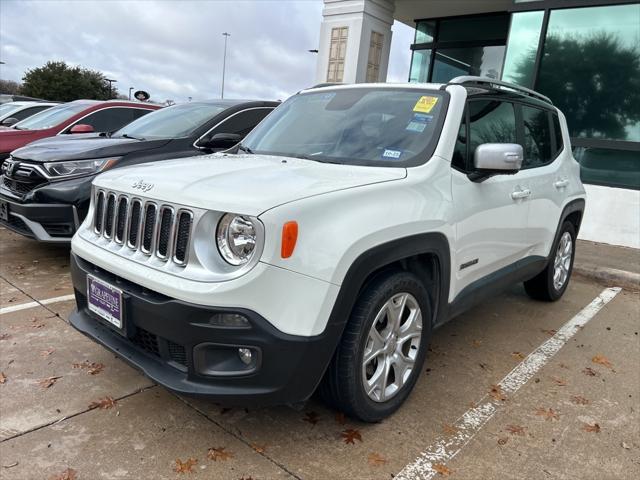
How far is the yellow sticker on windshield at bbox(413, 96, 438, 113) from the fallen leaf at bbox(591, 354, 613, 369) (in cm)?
221

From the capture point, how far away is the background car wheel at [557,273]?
15.7 ft

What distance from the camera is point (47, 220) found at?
4.64 metres

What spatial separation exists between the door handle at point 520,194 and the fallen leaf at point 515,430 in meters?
1.51

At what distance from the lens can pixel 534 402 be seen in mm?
3113

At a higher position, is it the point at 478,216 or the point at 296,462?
the point at 478,216

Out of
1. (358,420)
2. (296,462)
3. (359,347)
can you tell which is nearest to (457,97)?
(359,347)

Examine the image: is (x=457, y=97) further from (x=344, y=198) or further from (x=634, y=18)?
(x=634, y=18)

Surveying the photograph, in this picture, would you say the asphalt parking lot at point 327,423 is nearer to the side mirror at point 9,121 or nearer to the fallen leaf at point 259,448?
the fallen leaf at point 259,448

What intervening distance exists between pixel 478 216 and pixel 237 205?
5.43 ft

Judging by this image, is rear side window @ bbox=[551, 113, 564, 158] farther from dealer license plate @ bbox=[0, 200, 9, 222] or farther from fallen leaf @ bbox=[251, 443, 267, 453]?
dealer license plate @ bbox=[0, 200, 9, 222]

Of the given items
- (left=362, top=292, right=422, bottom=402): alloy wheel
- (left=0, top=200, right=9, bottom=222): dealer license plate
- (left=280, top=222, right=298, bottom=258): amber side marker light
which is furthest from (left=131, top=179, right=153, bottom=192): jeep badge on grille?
(left=0, top=200, right=9, bottom=222): dealer license plate

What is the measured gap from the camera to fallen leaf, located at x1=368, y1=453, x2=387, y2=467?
242 cm

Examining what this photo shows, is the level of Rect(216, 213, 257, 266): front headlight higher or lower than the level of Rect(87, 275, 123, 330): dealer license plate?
higher

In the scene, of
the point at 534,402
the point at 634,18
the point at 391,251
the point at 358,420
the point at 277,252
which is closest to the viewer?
the point at 277,252
